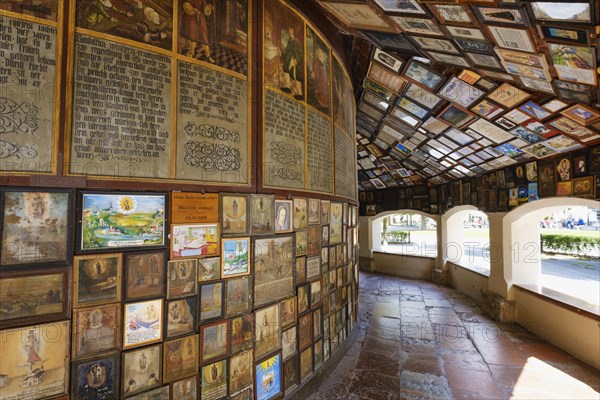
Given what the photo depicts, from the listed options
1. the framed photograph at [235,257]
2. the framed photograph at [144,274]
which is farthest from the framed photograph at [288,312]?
the framed photograph at [144,274]

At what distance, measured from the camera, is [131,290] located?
7.77ft

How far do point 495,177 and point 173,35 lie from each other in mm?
7189

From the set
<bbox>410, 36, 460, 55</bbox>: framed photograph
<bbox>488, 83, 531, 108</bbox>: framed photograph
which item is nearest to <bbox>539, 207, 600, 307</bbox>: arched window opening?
<bbox>488, 83, 531, 108</bbox>: framed photograph

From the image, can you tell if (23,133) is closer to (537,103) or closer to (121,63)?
(121,63)

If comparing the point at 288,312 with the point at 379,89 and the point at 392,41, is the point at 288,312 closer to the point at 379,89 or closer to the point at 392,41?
the point at 392,41

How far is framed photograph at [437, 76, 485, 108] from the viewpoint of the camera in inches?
169

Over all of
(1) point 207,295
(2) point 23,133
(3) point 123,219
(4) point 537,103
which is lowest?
(1) point 207,295

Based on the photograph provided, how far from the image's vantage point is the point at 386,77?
527 centimetres

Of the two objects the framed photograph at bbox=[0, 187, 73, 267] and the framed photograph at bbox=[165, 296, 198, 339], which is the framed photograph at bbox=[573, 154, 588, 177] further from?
the framed photograph at bbox=[0, 187, 73, 267]

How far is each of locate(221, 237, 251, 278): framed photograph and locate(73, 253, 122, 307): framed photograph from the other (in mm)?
872

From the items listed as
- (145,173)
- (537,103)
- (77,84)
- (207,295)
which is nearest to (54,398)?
(207,295)

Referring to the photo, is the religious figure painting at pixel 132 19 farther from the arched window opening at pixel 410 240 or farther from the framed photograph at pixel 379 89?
the arched window opening at pixel 410 240

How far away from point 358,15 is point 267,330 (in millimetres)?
3703

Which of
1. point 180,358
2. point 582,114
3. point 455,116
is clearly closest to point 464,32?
point 582,114
